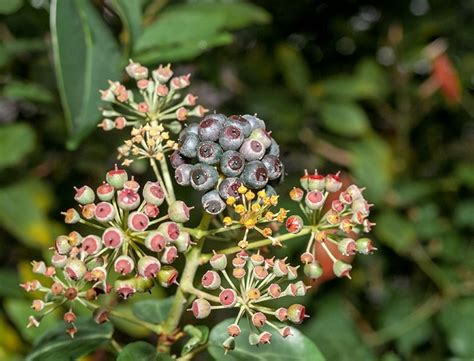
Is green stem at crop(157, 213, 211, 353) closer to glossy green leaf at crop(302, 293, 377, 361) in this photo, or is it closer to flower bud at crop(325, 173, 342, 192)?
flower bud at crop(325, 173, 342, 192)

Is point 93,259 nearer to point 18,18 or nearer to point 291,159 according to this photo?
point 18,18

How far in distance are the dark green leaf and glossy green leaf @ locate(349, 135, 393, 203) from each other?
146 centimetres

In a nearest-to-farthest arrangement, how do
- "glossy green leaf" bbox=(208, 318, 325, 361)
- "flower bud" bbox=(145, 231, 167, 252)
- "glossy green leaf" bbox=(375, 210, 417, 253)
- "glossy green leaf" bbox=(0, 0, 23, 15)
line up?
1. "flower bud" bbox=(145, 231, 167, 252)
2. "glossy green leaf" bbox=(208, 318, 325, 361)
3. "glossy green leaf" bbox=(0, 0, 23, 15)
4. "glossy green leaf" bbox=(375, 210, 417, 253)

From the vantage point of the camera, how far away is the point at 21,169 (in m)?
2.49

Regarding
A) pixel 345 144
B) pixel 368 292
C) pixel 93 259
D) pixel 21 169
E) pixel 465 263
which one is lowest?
pixel 368 292

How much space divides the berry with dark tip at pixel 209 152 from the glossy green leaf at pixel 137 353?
346 millimetres

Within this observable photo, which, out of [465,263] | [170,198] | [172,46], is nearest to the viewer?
[170,198]

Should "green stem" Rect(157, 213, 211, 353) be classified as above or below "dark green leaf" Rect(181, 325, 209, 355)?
above

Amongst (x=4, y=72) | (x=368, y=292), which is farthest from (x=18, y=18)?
(x=368, y=292)

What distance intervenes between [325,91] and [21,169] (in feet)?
3.71

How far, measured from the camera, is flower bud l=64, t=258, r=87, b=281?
1104mm

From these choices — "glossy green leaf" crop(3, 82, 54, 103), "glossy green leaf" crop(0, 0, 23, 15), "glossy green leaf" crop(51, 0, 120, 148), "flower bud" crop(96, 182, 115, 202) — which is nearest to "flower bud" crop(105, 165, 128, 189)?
"flower bud" crop(96, 182, 115, 202)

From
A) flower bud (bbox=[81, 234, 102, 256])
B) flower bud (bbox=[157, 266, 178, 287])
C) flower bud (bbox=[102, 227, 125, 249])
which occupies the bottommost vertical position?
flower bud (bbox=[157, 266, 178, 287])

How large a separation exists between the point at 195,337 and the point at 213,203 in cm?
27
